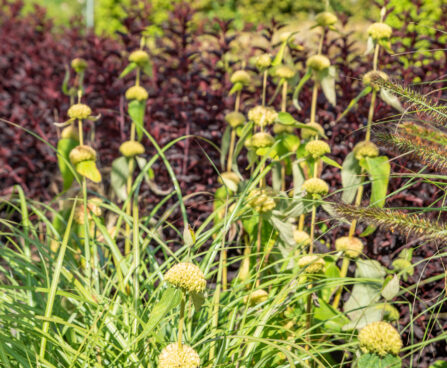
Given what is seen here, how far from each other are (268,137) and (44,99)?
2125 mm

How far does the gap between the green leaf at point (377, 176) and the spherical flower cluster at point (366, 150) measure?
0.01m

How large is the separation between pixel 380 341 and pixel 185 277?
468mm

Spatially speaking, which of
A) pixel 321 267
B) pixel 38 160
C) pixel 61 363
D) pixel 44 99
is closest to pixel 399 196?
pixel 321 267

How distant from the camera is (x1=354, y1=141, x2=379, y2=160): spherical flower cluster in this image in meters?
1.73

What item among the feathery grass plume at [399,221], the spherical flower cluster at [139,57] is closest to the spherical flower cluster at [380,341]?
the feathery grass plume at [399,221]

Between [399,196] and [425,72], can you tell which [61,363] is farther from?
[425,72]

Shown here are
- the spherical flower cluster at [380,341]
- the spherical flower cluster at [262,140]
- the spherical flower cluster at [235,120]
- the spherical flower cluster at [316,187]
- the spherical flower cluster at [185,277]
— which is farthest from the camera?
the spherical flower cluster at [235,120]

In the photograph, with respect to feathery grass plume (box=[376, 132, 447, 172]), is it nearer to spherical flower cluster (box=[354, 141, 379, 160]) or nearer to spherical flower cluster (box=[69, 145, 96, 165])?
spherical flower cluster (box=[354, 141, 379, 160])

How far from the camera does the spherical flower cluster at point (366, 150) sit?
1.73 m

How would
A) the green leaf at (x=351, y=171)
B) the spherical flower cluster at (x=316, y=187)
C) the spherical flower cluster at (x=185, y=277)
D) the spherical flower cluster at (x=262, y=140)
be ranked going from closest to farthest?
the spherical flower cluster at (x=185, y=277) → the spherical flower cluster at (x=316, y=187) → the spherical flower cluster at (x=262, y=140) → the green leaf at (x=351, y=171)

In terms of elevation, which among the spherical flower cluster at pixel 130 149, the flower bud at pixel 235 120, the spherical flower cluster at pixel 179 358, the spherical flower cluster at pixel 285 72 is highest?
the spherical flower cluster at pixel 285 72

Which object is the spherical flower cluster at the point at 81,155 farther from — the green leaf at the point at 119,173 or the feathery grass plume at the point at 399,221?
the feathery grass plume at the point at 399,221

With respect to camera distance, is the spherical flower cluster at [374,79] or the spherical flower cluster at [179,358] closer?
the spherical flower cluster at [179,358]

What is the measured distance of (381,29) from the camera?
72.1 inches
